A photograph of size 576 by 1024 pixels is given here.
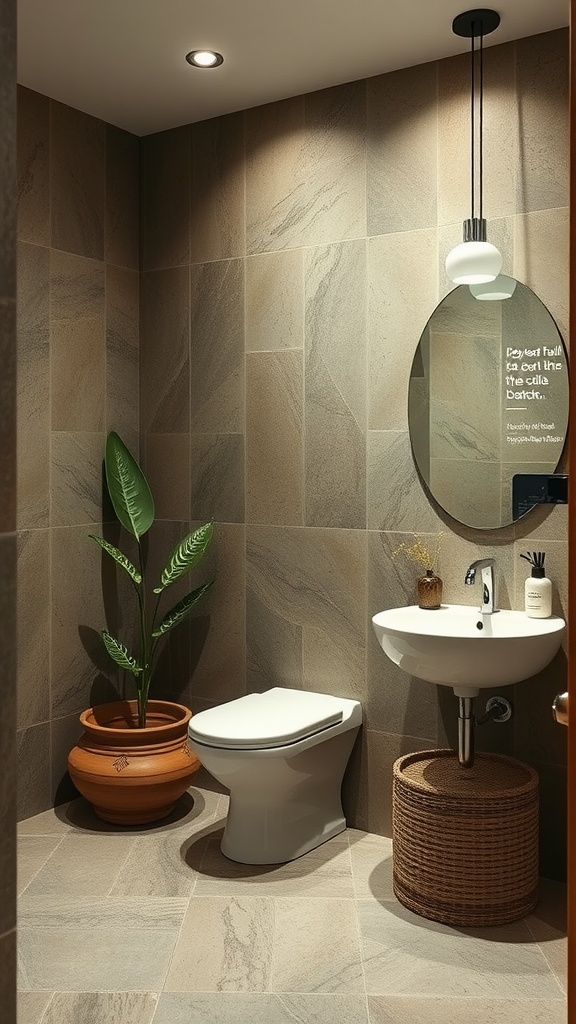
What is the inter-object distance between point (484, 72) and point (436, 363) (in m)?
0.90

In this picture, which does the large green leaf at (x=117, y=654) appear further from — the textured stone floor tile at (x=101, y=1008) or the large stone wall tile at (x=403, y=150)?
the large stone wall tile at (x=403, y=150)

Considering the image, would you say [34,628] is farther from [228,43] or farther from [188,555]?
[228,43]

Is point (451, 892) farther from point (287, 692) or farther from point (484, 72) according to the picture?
point (484, 72)

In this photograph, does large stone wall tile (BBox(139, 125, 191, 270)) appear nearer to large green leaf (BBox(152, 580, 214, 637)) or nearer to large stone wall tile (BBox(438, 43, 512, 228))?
large stone wall tile (BBox(438, 43, 512, 228))

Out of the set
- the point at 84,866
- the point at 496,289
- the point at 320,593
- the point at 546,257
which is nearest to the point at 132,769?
the point at 84,866

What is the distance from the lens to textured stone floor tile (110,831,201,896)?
2674mm

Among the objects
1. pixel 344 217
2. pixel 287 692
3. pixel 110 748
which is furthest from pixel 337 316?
pixel 110 748

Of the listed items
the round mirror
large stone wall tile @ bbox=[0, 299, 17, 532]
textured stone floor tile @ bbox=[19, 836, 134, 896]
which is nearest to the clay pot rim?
textured stone floor tile @ bbox=[19, 836, 134, 896]

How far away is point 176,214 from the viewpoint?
141 inches

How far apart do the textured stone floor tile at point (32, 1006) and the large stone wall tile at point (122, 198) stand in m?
2.54

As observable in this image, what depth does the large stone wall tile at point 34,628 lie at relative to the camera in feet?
10.5

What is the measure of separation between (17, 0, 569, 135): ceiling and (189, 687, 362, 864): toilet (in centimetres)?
210

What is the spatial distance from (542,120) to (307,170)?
2.79 feet

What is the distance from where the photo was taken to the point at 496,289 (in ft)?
9.18
